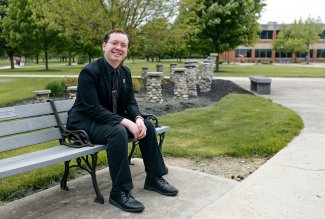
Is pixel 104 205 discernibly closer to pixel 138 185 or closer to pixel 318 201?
pixel 138 185

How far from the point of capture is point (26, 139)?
378 centimetres

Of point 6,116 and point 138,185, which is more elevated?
point 6,116

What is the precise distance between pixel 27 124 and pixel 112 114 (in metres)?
0.86

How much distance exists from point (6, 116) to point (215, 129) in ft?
14.6

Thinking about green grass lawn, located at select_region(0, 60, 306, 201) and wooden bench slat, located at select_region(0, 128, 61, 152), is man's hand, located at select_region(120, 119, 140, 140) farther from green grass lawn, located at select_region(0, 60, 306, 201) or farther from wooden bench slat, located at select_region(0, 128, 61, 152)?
green grass lawn, located at select_region(0, 60, 306, 201)

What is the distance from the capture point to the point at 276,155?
548cm

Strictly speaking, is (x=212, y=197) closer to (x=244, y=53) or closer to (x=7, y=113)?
(x=7, y=113)

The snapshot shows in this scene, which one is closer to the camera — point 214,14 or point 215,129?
point 215,129

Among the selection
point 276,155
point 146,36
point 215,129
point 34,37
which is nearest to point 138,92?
point 146,36

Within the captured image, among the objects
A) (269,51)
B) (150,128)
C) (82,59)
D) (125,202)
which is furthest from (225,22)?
(269,51)

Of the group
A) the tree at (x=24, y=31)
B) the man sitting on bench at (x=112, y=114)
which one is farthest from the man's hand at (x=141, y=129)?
the tree at (x=24, y=31)

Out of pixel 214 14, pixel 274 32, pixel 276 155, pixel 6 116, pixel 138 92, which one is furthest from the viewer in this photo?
pixel 274 32

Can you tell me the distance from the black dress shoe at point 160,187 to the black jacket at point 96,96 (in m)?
0.73

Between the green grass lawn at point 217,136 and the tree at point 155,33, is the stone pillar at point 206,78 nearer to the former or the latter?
the tree at point 155,33
